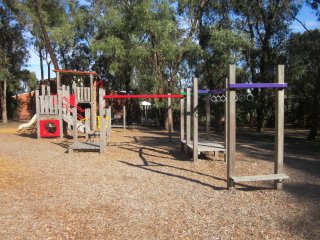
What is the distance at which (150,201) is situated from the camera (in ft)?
18.9

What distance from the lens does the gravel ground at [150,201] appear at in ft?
14.8

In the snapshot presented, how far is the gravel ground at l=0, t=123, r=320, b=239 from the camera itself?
14.8ft

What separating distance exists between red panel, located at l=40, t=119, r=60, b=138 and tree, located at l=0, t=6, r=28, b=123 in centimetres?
1422

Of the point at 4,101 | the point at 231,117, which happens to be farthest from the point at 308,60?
the point at 4,101

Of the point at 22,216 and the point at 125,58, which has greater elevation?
the point at 125,58

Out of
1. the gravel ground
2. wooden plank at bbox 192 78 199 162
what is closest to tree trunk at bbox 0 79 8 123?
the gravel ground

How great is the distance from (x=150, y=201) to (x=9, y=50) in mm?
29901

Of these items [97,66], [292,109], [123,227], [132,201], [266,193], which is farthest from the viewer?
[292,109]

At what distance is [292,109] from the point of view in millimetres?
33406

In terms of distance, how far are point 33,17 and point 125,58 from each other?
31.9ft

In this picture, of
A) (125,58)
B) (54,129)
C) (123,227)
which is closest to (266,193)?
(123,227)

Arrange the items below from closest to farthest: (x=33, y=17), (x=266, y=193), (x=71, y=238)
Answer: (x=71, y=238), (x=266, y=193), (x=33, y=17)

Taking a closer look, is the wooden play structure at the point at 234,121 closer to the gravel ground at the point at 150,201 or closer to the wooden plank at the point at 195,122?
the gravel ground at the point at 150,201

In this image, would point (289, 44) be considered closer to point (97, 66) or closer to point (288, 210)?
point (97, 66)
